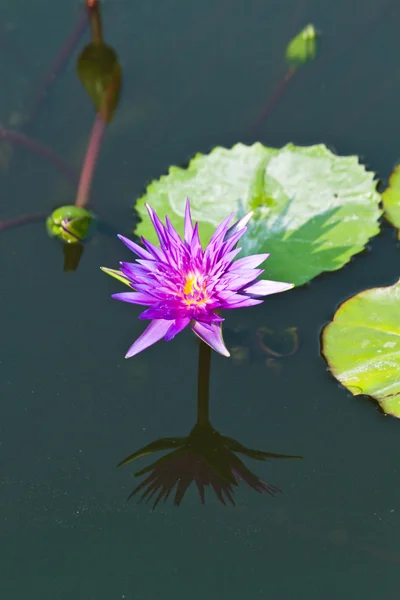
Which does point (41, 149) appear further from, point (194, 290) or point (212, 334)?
point (212, 334)

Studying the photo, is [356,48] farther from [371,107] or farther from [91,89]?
[91,89]

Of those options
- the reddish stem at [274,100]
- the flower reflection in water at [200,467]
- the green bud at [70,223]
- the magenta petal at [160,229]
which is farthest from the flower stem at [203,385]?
the reddish stem at [274,100]

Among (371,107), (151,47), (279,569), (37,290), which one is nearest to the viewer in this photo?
(279,569)

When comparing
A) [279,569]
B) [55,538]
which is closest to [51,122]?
[55,538]

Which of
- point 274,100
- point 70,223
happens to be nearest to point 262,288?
point 70,223

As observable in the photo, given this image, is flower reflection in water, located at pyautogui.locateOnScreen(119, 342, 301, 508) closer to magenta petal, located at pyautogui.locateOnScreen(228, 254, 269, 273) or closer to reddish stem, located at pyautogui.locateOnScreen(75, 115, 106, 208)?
magenta petal, located at pyautogui.locateOnScreen(228, 254, 269, 273)

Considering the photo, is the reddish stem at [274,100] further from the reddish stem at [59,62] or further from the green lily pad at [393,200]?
the reddish stem at [59,62]

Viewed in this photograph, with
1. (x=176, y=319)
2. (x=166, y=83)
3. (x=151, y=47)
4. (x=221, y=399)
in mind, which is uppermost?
(x=151, y=47)
